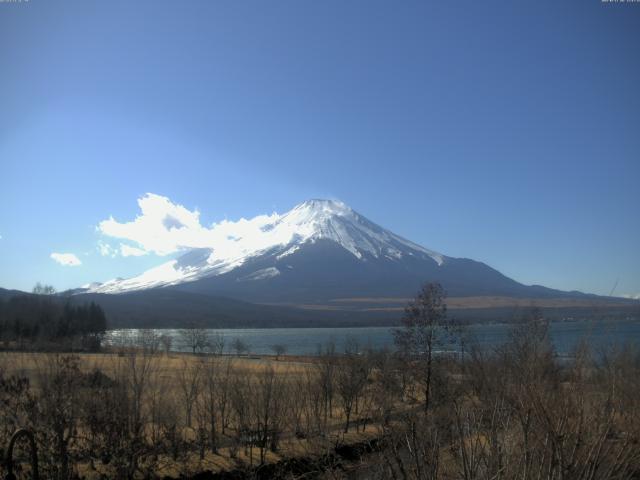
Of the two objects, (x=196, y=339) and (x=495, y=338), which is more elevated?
(x=495, y=338)

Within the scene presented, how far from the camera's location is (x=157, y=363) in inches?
805

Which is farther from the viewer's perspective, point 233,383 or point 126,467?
point 233,383

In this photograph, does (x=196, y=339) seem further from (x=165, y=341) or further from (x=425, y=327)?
(x=425, y=327)

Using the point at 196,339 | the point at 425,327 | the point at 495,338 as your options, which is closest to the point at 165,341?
the point at 425,327

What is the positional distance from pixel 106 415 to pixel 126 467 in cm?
162

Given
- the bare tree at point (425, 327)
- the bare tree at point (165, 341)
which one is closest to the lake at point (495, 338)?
the bare tree at point (425, 327)

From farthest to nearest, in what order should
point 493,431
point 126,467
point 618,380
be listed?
point 126,467 → point 618,380 → point 493,431

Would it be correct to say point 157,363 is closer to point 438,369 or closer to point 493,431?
point 438,369

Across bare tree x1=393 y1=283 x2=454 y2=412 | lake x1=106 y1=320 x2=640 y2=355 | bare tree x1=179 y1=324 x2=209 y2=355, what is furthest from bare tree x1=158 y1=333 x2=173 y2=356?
bare tree x1=179 y1=324 x2=209 y2=355

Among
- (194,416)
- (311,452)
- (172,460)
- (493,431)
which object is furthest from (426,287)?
(493,431)

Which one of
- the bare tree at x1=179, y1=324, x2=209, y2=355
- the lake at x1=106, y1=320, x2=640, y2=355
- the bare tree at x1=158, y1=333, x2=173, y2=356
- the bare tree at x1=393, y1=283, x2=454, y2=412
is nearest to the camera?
the lake at x1=106, y1=320, x2=640, y2=355

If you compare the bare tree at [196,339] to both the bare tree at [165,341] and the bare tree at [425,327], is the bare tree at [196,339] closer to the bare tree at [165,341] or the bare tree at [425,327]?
the bare tree at [165,341]

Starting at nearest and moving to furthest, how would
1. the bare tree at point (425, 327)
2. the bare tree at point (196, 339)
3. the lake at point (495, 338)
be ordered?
the lake at point (495, 338) → the bare tree at point (425, 327) → the bare tree at point (196, 339)

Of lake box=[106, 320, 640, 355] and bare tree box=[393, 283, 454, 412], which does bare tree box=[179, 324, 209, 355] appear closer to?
lake box=[106, 320, 640, 355]
